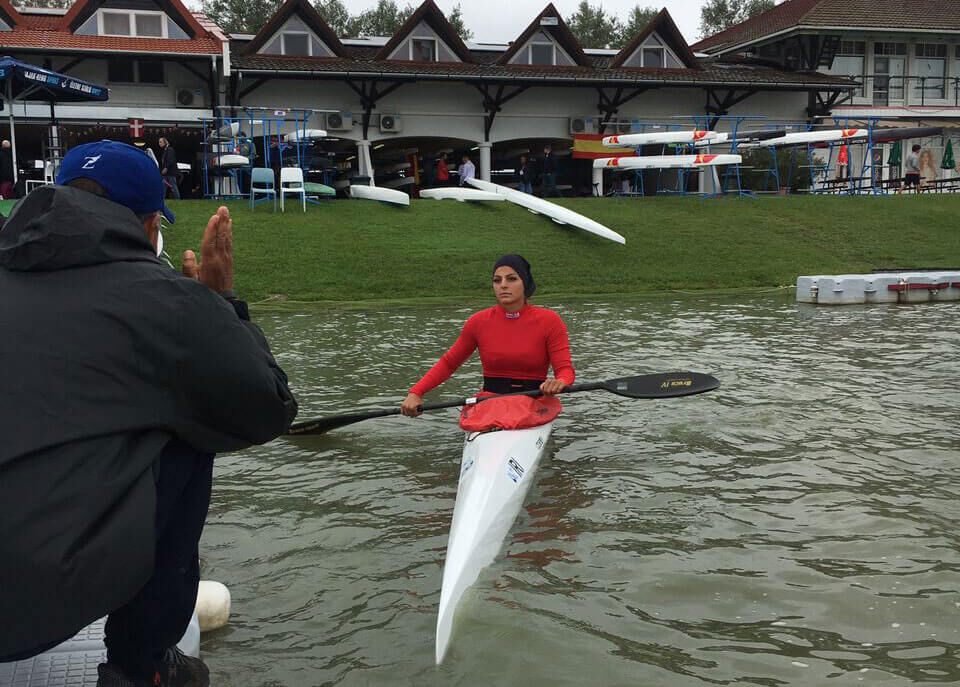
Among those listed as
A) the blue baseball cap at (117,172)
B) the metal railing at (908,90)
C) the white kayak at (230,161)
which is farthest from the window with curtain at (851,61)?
the blue baseball cap at (117,172)

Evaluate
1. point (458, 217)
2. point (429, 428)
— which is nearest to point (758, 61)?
point (458, 217)

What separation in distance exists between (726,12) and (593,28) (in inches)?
361

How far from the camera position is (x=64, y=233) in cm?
241

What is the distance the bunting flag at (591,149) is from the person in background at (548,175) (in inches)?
66.0

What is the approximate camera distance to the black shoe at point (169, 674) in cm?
278

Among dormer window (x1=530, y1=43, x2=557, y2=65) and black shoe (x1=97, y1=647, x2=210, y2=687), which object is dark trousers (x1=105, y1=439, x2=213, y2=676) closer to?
black shoe (x1=97, y1=647, x2=210, y2=687)

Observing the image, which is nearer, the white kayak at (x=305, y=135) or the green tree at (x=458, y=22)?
the white kayak at (x=305, y=135)

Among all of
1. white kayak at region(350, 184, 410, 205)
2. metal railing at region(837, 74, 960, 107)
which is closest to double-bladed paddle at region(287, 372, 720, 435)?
white kayak at region(350, 184, 410, 205)

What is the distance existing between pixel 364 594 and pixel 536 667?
1.11 meters

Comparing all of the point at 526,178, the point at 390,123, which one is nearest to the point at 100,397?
the point at 526,178

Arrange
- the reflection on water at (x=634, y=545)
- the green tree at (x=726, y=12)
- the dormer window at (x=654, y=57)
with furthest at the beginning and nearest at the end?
1. the green tree at (x=726, y=12)
2. the dormer window at (x=654, y=57)
3. the reflection on water at (x=634, y=545)

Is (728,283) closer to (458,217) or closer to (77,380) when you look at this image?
(458,217)

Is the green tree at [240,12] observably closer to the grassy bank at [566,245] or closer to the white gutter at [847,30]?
the white gutter at [847,30]

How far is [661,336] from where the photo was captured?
40.2 ft
